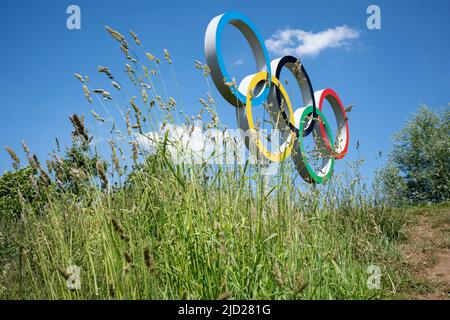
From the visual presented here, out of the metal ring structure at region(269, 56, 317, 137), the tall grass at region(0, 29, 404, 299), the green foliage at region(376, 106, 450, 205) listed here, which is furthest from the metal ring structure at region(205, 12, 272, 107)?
the green foliage at region(376, 106, 450, 205)

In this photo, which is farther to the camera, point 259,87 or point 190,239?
point 259,87

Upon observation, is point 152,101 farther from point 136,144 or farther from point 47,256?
point 47,256

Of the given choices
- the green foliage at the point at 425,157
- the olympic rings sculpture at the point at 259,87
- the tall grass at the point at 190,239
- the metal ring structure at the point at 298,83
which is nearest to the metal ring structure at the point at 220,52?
the olympic rings sculpture at the point at 259,87

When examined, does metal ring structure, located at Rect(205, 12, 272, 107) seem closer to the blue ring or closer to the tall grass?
the blue ring

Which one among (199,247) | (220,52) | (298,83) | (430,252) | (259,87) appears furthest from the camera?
(298,83)

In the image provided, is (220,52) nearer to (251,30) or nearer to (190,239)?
(251,30)

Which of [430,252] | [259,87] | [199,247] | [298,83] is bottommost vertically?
[430,252]

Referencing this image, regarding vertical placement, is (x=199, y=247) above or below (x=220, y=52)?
below

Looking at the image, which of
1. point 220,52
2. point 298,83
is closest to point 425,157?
point 298,83

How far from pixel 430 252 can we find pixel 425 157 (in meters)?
9.60

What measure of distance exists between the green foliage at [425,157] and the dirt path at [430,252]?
A: 647 cm

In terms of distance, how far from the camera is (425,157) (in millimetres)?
14000

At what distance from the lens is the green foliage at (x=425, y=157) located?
13477 millimetres
